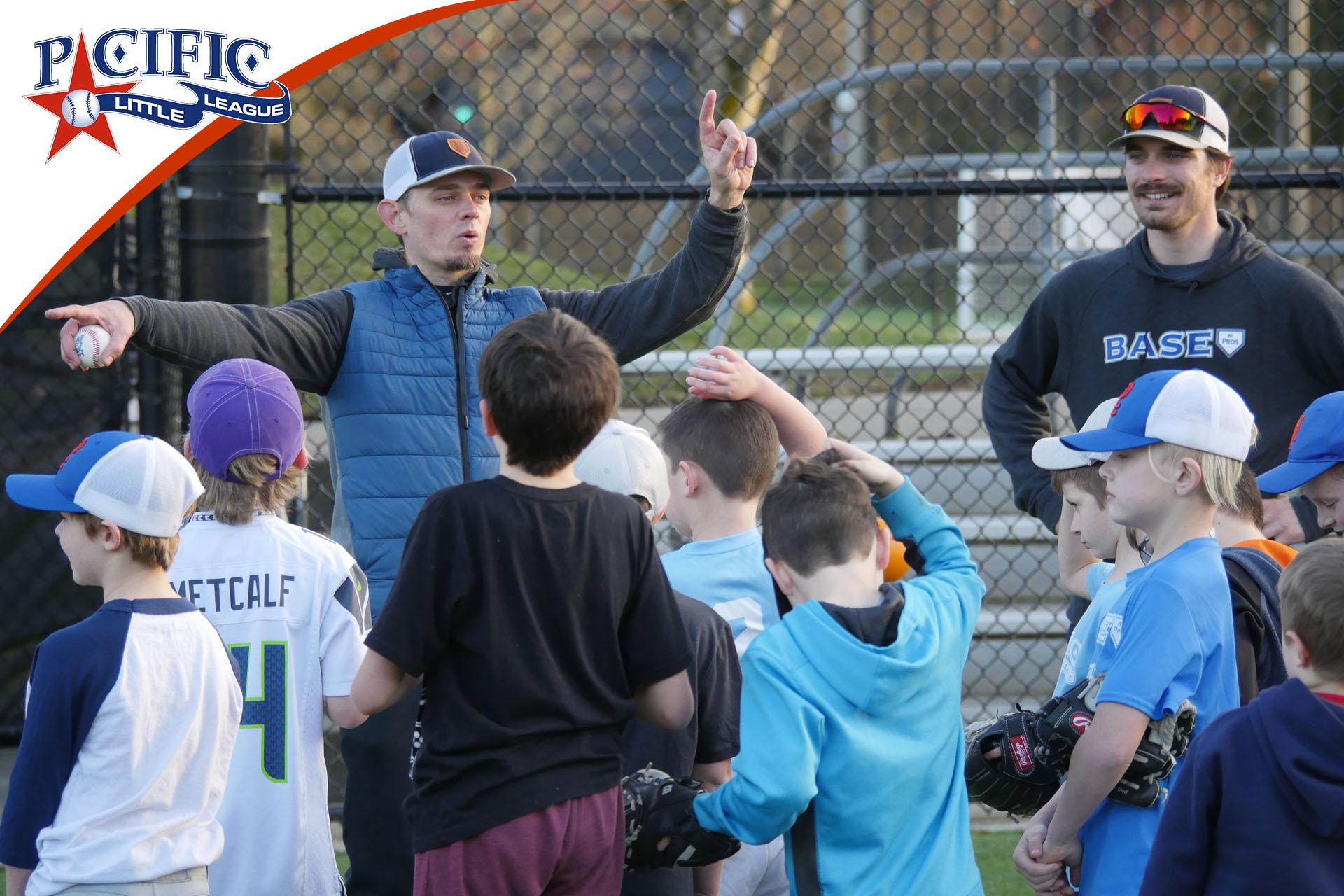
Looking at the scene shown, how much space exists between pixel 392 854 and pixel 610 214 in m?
13.2

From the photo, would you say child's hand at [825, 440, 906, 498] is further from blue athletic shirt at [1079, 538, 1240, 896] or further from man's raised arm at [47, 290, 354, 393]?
man's raised arm at [47, 290, 354, 393]

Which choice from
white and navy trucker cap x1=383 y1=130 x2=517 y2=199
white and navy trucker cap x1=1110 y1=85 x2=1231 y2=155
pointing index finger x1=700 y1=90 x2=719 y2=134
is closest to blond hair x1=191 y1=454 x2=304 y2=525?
white and navy trucker cap x1=383 y1=130 x2=517 y2=199

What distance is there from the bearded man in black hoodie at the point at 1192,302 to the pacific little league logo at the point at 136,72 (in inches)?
106

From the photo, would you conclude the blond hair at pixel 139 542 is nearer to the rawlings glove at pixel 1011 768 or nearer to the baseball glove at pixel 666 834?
the baseball glove at pixel 666 834

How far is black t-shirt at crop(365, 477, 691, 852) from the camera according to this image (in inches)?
71.7

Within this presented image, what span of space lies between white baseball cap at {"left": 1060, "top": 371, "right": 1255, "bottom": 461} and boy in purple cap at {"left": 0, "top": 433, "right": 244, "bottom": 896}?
1.45 m

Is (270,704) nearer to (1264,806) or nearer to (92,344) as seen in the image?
(92,344)

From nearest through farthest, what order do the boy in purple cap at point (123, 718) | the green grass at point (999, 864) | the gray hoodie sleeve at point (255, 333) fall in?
the boy in purple cap at point (123, 718) < the gray hoodie sleeve at point (255, 333) < the green grass at point (999, 864)

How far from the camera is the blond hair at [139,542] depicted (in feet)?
6.76

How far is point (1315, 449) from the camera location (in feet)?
7.86

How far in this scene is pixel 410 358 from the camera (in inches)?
112

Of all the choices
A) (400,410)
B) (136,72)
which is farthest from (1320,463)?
(136,72)

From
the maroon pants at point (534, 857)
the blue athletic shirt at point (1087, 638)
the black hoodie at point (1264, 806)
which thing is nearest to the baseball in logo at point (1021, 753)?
the blue athletic shirt at point (1087, 638)

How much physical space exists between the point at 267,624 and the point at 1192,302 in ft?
7.04
